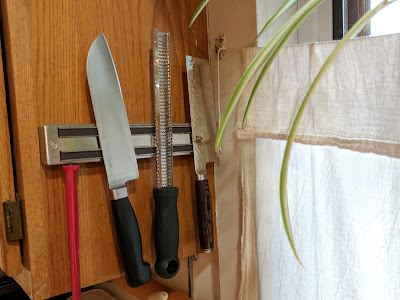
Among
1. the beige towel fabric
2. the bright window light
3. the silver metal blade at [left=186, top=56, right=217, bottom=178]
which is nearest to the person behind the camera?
the beige towel fabric

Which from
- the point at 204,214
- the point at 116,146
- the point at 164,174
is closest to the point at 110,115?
the point at 116,146

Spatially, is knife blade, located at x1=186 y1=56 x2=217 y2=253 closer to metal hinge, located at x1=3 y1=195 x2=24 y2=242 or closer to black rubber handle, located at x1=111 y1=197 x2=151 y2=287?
black rubber handle, located at x1=111 y1=197 x2=151 y2=287

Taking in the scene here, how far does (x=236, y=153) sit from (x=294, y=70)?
0.74ft

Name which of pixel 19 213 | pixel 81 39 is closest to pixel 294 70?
pixel 81 39

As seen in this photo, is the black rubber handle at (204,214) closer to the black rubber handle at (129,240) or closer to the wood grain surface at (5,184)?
the black rubber handle at (129,240)

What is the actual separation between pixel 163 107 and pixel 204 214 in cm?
24

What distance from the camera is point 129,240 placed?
59 cm

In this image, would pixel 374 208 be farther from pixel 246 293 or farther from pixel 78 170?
pixel 78 170

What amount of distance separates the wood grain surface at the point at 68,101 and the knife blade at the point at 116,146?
0.10ft

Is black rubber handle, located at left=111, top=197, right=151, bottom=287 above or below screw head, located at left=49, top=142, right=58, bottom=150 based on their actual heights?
below

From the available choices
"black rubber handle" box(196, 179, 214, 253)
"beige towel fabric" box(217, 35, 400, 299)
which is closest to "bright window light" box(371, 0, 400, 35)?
"beige towel fabric" box(217, 35, 400, 299)

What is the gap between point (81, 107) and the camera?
0.58 m

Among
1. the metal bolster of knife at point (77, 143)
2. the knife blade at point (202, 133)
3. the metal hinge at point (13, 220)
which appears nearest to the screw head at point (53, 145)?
the metal bolster of knife at point (77, 143)

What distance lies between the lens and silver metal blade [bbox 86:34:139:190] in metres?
0.57
